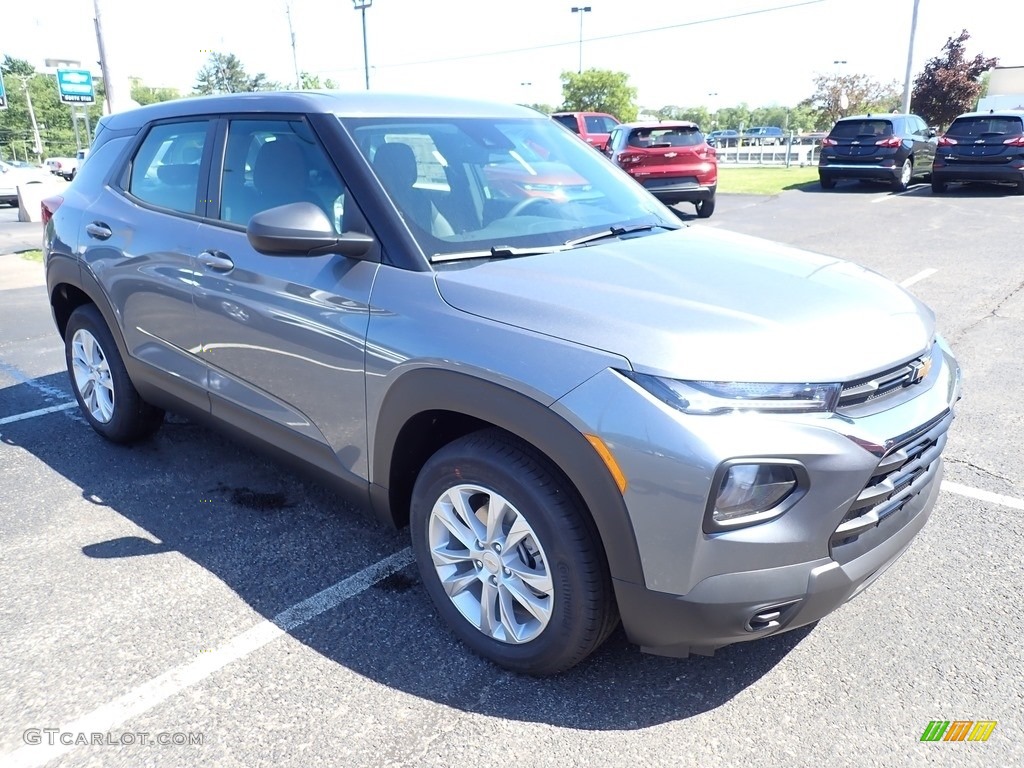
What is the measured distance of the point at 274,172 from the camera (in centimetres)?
329

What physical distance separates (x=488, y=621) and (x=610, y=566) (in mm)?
593

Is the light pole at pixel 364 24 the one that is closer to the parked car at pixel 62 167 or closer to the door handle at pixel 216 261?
the parked car at pixel 62 167

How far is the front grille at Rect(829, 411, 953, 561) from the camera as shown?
87.1 inches

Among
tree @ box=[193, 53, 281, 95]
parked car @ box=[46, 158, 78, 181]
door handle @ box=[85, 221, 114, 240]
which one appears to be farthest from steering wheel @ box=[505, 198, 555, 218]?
tree @ box=[193, 53, 281, 95]

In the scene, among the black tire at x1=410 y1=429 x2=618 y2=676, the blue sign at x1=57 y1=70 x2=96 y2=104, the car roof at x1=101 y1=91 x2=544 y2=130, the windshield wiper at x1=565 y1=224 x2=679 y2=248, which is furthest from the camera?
the blue sign at x1=57 y1=70 x2=96 y2=104

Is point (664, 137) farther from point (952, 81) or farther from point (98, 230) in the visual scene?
point (952, 81)

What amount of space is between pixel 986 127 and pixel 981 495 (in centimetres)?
1578

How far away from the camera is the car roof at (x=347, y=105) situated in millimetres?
3203

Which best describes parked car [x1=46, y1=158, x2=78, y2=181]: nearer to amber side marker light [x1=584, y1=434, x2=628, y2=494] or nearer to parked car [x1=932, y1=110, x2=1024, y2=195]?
parked car [x1=932, y1=110, x2=1024, y2=195]

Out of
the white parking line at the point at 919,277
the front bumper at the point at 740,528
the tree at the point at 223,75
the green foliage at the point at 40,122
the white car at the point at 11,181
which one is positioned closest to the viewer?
the front bumper at the point at 740,528

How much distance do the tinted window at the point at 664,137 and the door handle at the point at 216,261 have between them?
12163 millimetres

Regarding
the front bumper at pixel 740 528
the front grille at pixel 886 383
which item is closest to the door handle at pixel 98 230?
the front bumper at pixel 740 528

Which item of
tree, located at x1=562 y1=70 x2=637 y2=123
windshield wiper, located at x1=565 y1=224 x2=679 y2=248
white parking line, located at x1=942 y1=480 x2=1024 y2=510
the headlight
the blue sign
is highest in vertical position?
tree, located at x1=562 y1=70 x2=637 y2=123

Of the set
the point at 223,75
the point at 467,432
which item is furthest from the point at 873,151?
the point at 223,75
